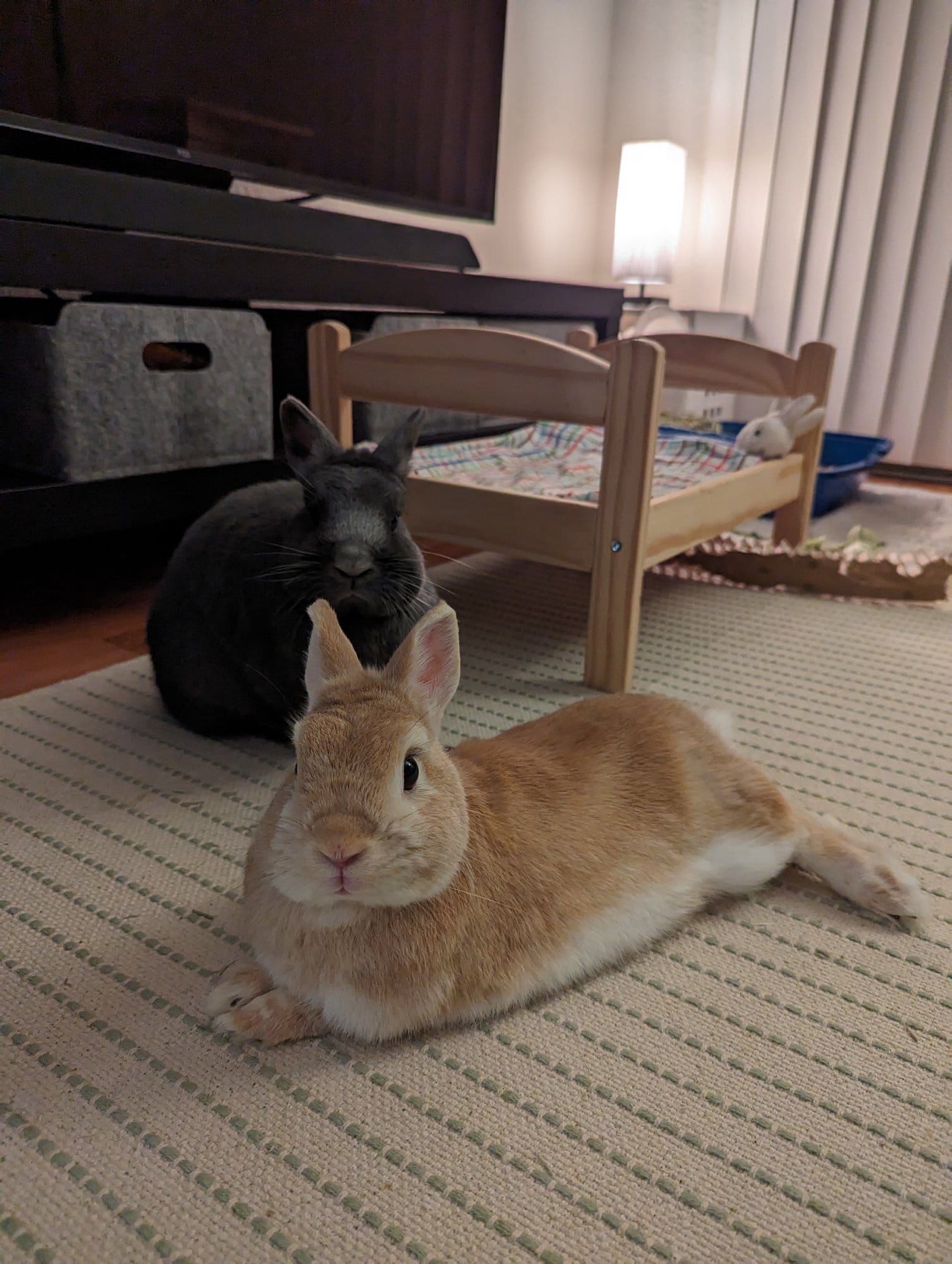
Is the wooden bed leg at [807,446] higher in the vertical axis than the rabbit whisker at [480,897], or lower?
higher

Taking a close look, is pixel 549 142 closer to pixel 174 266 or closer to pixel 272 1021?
pixel 174 266

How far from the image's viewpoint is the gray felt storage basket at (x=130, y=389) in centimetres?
137

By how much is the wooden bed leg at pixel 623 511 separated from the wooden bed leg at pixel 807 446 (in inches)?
35.2

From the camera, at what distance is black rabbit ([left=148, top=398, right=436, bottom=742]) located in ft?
3.46

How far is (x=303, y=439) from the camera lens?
1.13m

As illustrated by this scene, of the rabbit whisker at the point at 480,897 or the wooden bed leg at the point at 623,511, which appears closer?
the rabbit whisker at the point at 480,897

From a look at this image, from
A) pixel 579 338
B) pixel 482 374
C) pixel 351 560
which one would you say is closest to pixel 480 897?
pixel 351 560

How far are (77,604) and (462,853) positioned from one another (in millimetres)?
1285

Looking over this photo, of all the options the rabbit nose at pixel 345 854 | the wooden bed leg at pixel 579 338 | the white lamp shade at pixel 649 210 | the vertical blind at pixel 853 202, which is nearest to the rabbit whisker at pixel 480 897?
the rabbit nose at pixel 345 854

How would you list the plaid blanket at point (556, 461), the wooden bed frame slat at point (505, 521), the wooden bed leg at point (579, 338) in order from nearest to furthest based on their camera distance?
1. the wooden bed frame slat at point (505, 521)
2. the plaid blanket at point (556, 461)
3. the wooden bed leg at point (579, 338)

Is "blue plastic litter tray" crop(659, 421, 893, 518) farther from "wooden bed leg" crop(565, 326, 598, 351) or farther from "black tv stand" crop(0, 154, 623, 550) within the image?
"black tv stand" crop(0, 154, 623, 550)

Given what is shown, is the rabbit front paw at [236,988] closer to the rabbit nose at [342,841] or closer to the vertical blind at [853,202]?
the rabbit nose at [342,841]

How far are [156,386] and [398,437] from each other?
1.92 feet

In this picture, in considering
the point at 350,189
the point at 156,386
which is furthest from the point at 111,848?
the point at 350,189
